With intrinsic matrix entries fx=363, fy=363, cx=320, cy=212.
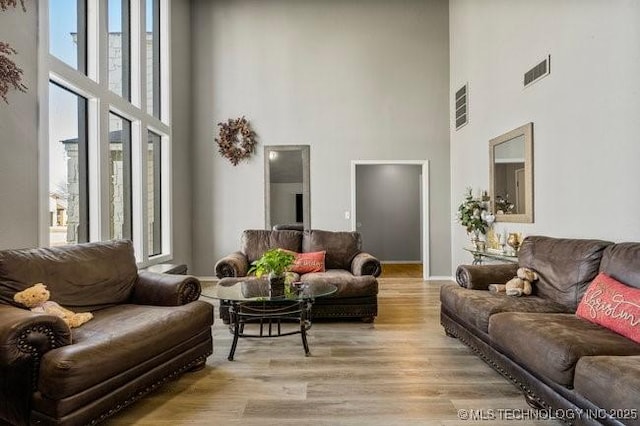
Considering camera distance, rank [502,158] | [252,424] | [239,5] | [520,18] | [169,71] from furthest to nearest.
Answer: [239,5], [169,71], [502,158], [520,18], [252,424]

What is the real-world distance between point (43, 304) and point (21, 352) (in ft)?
1.92

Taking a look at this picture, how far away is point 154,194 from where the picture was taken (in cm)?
529

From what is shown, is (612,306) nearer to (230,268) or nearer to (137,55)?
(230,268)

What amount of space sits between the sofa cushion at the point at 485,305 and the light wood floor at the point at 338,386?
0.35 metres

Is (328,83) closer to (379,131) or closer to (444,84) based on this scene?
(379,131)

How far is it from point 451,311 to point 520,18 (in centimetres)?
334

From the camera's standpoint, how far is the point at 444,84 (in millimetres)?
→ 6223

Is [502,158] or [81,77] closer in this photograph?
[81,77]

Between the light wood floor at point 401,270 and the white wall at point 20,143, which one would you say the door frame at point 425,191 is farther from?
the white wall at point 20,143

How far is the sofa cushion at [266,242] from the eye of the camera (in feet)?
14.8

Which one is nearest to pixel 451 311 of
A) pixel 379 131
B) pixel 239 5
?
pixel 379 131

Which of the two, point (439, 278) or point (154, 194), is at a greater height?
point (154, 194)

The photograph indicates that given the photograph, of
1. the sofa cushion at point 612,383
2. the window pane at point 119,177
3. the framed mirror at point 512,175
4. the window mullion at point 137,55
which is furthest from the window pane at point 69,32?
the framed mirror at point 512,175

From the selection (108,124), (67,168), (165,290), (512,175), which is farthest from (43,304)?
(512,175)
